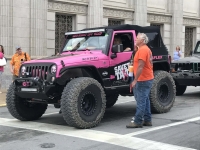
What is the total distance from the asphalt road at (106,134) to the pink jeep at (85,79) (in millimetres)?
330

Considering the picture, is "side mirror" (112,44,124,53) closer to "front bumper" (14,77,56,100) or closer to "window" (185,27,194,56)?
"front bumper" (14,77,56,100)

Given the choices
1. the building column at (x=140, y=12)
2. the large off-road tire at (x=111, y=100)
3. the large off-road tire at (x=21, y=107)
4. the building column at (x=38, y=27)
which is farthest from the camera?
the building column at (x=140, y=12)

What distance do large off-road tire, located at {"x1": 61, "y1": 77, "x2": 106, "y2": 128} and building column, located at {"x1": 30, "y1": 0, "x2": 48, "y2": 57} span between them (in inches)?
380

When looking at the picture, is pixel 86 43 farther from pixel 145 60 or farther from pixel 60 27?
pixel 60 27

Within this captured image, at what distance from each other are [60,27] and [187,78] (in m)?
8.50

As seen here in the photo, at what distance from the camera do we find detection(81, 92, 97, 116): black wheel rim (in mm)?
6936

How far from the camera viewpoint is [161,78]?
8617 millimetres

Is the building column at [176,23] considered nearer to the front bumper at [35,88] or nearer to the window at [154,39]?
the window at [154,39]

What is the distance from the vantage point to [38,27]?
1620 centimetres

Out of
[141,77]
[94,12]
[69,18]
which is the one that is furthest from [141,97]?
[94,12]

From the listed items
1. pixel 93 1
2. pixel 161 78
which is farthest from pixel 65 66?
pixel 93 1

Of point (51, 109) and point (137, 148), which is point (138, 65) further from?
point (51, 109)

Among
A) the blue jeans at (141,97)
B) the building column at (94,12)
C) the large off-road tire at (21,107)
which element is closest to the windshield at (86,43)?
the blue jeans at (141,97)

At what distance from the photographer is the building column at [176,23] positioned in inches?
929
